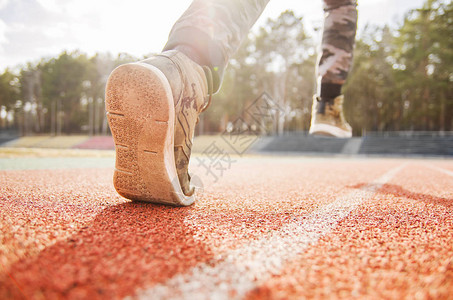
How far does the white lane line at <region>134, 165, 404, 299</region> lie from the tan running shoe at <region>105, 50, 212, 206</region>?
1.52ft

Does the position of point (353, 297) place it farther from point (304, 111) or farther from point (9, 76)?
point (9, 76)

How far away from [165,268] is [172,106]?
1.96ft

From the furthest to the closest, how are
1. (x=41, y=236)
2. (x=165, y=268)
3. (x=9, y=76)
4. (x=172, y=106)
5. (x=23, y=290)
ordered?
(x=9, y=76)
(x=172, y=106)
(x=41, y=236)
(x=165, y=268)
(x=23, y=290)

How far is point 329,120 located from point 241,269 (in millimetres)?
1785

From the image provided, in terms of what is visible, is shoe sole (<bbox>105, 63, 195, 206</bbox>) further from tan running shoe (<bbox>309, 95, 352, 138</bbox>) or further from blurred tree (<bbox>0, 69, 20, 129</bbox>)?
blurred tree (<bbox>0, 69, 20, 129</bbox>)

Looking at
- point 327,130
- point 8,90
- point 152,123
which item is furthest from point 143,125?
point 8,90

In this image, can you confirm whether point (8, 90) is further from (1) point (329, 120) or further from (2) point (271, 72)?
(1) point (329, 120)

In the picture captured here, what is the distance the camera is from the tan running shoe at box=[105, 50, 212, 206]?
99 cm

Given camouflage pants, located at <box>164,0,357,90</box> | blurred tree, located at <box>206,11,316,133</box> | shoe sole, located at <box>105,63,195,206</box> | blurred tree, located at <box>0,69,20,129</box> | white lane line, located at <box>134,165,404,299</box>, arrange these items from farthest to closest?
blurred tree, located at <box>0,69,20,129</box>, blurred tree, located at <box>206,11,316,133</box>, camouflage pants, located at <box>164,0,357,90</box>, shoe sole, located at <box>105,63,195,206</box>, white lane line, located at <box>134,165,404,299</box>

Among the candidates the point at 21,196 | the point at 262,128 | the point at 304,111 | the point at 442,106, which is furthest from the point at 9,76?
the point at 442,106

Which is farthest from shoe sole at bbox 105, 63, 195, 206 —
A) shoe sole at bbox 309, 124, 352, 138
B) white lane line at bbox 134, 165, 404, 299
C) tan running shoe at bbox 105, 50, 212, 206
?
shoe sole at bbox 309, 124, 352, 138

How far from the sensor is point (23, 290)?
1.52 feet

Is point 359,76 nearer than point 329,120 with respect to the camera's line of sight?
No

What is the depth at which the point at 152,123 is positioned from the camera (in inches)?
39.3
